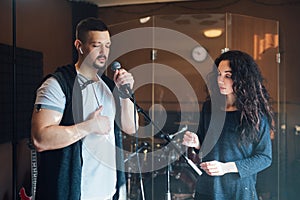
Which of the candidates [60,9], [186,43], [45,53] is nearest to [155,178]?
[186,43]

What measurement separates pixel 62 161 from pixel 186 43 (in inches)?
29.5

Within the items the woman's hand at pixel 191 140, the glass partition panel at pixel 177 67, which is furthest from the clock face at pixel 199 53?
the woman's hand at pixel 191 140

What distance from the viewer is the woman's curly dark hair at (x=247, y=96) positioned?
1182mm

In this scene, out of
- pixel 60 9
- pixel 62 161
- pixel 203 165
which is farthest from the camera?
pixel 60 9

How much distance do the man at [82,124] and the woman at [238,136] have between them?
1.07 ft

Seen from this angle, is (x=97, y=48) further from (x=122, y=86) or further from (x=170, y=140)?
(x=170, y=140)

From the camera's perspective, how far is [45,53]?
1375mm

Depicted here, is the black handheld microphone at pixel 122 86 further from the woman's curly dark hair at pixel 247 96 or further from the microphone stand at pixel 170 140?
the woman's curly dark hair at pixel 247 96

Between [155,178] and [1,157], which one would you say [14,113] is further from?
[155,178]

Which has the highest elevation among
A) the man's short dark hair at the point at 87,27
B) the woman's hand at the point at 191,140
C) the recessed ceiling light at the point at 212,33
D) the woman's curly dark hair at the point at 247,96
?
the recessed ceiling light at the point at 212,33

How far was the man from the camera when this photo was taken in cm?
112

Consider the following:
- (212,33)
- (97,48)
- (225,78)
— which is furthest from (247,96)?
(97,48)

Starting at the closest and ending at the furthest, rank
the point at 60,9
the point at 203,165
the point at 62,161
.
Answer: the point at 62,161
the point at 203,165
the point at 60,9

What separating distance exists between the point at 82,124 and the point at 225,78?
0.57m
